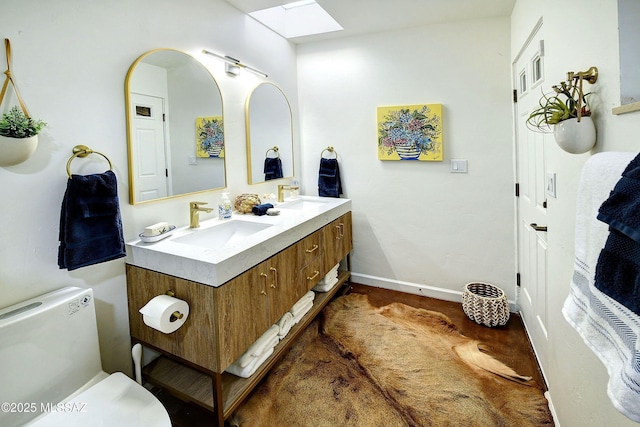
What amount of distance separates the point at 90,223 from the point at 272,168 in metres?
1.57

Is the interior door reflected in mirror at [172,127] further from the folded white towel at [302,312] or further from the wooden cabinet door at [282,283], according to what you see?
the folded white towel at [302,312]

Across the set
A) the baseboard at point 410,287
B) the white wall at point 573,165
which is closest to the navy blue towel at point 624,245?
the white wall at point 573,165

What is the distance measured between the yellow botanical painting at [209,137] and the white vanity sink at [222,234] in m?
0.48

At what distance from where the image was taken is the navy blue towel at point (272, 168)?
2.68 m

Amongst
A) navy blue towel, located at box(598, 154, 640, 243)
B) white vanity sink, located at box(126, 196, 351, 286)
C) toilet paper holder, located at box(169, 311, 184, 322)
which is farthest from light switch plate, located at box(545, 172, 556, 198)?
toilet paper holder, located at box(169, 311, 184, 322)

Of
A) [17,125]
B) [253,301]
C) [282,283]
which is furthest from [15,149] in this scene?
[282,283]

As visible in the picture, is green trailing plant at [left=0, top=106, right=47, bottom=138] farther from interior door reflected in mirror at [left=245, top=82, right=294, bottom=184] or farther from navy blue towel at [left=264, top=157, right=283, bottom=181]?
navy blue towel at [left=264, top=157, right=283, bottom=181]

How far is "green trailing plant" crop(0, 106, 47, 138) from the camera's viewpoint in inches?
43.7

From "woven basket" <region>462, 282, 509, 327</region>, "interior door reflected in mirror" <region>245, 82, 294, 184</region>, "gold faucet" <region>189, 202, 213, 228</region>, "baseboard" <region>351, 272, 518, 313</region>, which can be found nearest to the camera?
"gold faucet" <region>189, 202, 213, 228</region>

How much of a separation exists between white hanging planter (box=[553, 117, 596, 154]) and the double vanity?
1.30 m

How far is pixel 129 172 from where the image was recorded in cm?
162

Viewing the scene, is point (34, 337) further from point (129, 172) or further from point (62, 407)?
point (129, 172)

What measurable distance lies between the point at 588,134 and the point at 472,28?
6.32 feet

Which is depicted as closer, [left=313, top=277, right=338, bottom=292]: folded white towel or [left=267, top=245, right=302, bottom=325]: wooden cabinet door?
[left=267, top=245, right=302, bottom=325]: wooden cabinet door
